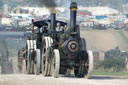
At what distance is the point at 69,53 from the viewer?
85.1 ft

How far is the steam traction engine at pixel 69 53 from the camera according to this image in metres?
25.7

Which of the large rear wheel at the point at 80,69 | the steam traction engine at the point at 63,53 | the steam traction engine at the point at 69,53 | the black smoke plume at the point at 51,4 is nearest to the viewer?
the steam traction engine at the point at 69,53

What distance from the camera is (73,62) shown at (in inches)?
1033

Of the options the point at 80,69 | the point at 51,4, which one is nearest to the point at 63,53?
the point at 80,69

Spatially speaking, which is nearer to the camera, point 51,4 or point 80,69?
point 80,69

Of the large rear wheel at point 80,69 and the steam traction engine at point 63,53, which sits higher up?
the steam traction engine at point 63,53

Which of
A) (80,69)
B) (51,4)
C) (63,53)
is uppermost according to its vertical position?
(51,4)

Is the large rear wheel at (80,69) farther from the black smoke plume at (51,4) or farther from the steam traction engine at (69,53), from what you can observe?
the black smoke plume at (51,4)

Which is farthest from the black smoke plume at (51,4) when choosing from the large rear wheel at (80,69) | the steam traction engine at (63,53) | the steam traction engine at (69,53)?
the large rear wheel at (80,69)

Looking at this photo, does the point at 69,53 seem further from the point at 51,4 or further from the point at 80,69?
the point at 51,4

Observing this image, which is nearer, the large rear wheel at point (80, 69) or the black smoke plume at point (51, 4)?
the large rear wheel at point (80, 69)

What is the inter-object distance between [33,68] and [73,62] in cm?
388

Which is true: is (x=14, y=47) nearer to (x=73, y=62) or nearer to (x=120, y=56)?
(x=120, y=56)

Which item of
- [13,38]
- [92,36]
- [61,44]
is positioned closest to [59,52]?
[61,44]
